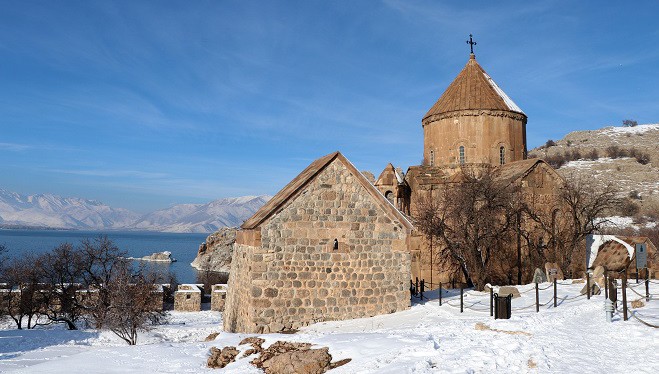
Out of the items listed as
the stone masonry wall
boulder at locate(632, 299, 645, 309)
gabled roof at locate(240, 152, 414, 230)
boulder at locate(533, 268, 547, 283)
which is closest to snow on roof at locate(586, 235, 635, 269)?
boulder at locate(533, 268, 547, 283)

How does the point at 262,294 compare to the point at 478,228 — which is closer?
the point at 262,294

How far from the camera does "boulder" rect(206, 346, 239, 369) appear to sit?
9.11m

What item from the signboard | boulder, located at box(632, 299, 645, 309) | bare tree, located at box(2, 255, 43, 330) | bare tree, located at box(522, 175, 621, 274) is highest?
bare tree, located at box(522, 175, 621, 274)

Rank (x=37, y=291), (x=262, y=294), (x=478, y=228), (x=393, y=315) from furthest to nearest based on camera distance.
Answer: (x=37, y=291) → (x=478, y=228) → (x=393, y=315) → (x=262, y=294)

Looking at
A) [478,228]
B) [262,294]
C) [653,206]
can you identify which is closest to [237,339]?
[262,294]

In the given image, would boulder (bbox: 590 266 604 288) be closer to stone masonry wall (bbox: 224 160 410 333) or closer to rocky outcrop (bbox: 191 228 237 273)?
stone masonry wall (bbox: 224 160 410 333)

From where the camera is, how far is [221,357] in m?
9.35

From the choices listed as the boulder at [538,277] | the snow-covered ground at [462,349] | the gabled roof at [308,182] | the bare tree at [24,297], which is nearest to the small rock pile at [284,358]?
the snow-covered ground at [462,349]

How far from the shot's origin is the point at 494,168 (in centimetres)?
2831

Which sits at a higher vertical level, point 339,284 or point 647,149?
point 647,149

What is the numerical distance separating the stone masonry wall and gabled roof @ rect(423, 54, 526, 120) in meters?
17.1

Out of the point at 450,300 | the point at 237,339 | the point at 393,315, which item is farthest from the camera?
the point at 450,300

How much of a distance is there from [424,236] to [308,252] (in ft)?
47.9

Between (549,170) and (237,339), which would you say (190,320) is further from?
(549,170)
